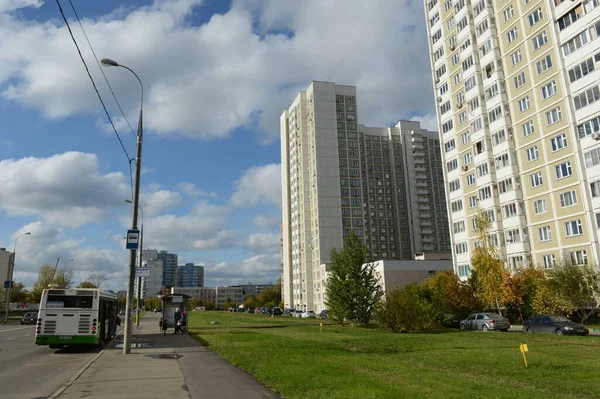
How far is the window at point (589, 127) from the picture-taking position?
3878 centimetres

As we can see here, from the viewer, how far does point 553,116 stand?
44.1 meters

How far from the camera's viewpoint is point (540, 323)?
27.4 meters

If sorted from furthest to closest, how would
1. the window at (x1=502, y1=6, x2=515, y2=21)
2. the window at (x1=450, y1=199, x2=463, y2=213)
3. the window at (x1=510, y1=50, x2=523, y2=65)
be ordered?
the window at (x1=450, y1=199, x2=463, y2=213), the window at (x1=502, y1=6, x2=515, y2=21), the window at (x1=510, y1=50, x2=523, y2=65)

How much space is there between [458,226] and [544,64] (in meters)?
22.0

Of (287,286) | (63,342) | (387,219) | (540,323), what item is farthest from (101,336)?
(387,219)

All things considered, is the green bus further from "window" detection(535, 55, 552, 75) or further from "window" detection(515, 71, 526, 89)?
"window" detection(515, 71, 526, 89)

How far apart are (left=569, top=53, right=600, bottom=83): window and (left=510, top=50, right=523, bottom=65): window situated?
804 cm

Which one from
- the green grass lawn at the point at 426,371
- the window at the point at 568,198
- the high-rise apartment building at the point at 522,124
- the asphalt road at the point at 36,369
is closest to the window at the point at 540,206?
the high-rise apartment building at the point at 522,124

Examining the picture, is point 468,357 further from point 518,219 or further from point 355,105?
point 355,105

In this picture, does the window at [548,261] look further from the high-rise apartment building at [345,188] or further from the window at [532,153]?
the high-rise apartment building at [345,188]

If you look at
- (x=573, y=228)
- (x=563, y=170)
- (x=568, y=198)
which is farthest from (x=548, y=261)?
(x=563, y=170)

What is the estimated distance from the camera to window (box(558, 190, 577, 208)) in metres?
41.2

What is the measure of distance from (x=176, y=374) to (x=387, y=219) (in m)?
109

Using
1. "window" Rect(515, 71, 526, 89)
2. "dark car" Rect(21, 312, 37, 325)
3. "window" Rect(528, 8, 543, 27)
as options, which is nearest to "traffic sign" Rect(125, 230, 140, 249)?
"dark car" Rect(21, 312, 37, 325)
